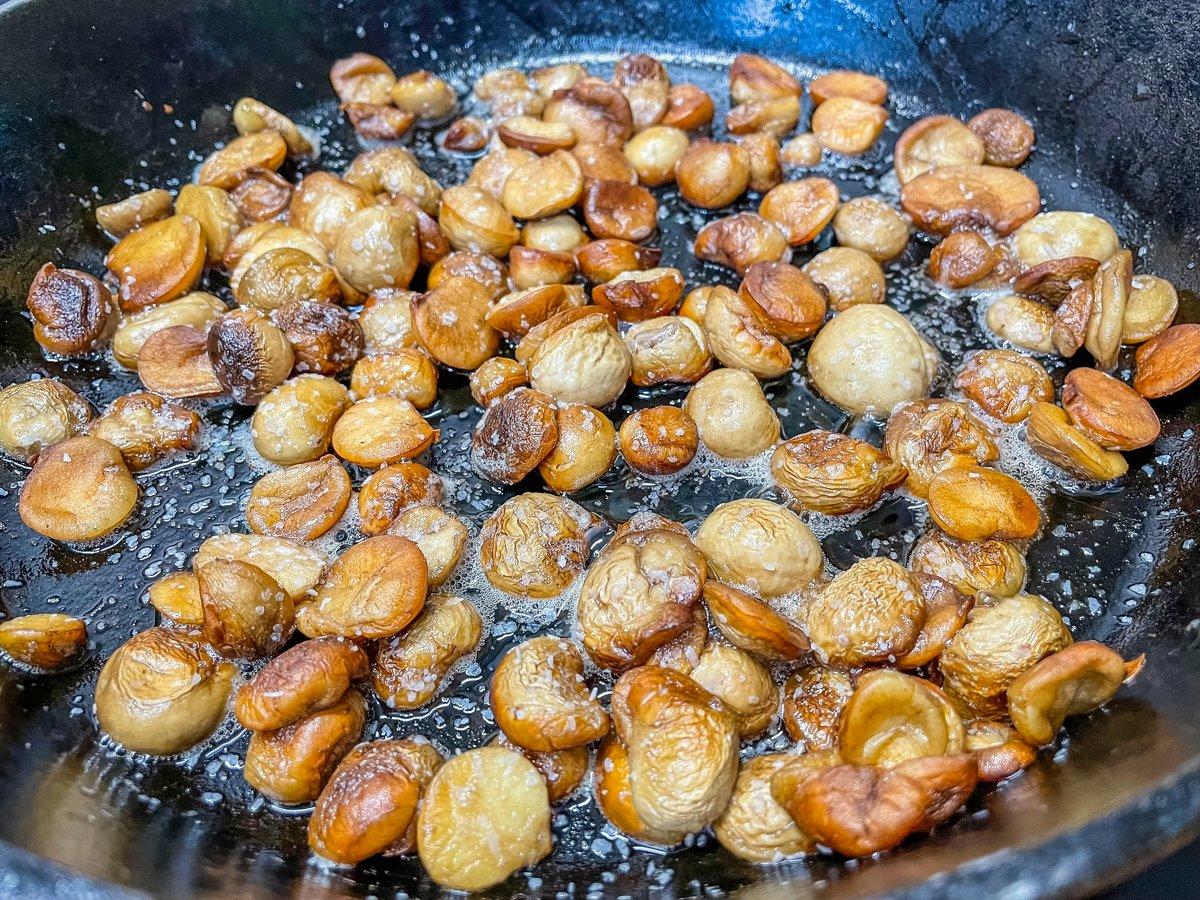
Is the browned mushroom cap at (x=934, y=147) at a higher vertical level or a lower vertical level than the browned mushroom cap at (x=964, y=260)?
higher

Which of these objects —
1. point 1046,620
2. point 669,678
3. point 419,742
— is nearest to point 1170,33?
point 1046,620

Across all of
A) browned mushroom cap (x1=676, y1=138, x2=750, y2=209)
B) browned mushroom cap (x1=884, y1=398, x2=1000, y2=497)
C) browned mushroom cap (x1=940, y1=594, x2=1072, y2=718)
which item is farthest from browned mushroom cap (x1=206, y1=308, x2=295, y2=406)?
browned mushroom cap (x1=940, y1=594, x2=1072, y2=718)

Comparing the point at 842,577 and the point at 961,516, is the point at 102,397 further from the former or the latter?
the point at 961,516

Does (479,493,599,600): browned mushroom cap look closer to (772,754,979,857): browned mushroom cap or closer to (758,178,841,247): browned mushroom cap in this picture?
(772,754,979,857): browned mushroom cap

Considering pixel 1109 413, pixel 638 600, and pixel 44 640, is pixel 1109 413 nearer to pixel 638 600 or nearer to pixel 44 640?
pixel 638 600

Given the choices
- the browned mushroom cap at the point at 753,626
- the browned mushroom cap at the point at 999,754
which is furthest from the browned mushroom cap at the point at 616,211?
the browned mushroom cap at the point at 999,754

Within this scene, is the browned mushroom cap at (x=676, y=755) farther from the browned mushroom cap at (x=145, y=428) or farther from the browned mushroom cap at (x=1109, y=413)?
the browned mushroom cap at (x=145, y=428)
